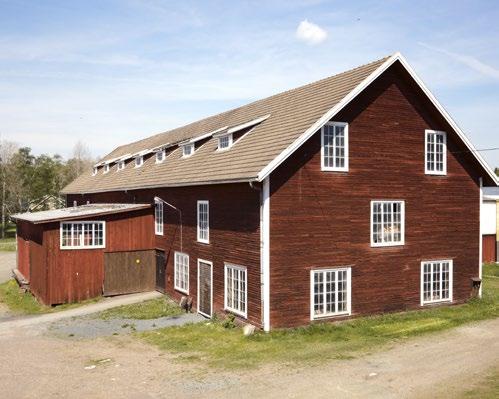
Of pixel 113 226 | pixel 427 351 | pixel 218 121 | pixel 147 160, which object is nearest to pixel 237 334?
pixel 427 351

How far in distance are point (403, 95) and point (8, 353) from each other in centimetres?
1776

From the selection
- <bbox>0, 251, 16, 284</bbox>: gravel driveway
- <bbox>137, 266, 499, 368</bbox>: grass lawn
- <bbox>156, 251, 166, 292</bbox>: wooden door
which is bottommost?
<bbox>0, 251, 16, 284</bbox>: gravel driveway

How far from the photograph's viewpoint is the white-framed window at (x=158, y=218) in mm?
27406

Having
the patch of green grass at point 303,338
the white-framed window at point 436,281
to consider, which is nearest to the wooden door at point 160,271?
the patch of green grass at point 303,338

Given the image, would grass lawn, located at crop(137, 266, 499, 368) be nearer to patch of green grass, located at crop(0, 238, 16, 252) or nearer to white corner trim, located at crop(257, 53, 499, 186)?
white corner trim, located at crop(257, 53, 499, 186)

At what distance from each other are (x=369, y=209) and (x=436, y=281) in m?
4.88

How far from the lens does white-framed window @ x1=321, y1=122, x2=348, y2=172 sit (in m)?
19.8

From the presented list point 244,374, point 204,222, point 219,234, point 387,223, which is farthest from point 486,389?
→ point 204,222

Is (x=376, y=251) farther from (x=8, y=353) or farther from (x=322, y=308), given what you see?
(x=8, y=353)

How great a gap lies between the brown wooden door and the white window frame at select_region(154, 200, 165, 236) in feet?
84.9

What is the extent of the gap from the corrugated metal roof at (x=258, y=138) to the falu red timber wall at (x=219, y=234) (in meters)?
0.67

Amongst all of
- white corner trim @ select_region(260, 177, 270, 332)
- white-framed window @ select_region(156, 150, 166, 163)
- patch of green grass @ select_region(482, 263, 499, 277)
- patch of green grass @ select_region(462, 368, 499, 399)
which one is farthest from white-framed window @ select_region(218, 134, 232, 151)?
patch of green grass @ select_region(482, 263, 499, 277)

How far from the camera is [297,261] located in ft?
62.4

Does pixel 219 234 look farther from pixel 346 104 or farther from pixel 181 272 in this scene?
pixel 346 104
